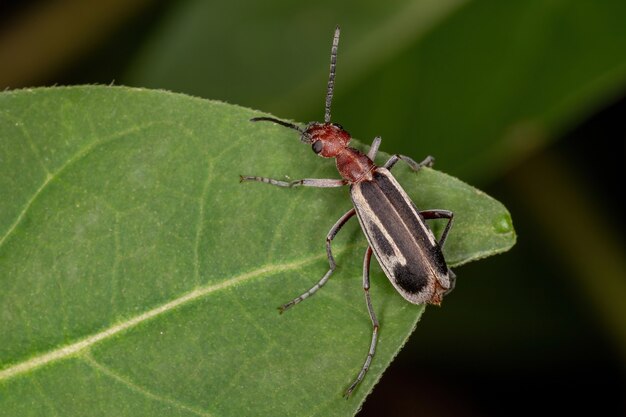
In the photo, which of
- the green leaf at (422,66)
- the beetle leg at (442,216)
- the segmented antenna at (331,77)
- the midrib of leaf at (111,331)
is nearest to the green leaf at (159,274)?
the midrib of leaf at (111,331)

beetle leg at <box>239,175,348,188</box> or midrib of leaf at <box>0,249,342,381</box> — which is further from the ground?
beetle leg at <box>239,175,348,188</box>

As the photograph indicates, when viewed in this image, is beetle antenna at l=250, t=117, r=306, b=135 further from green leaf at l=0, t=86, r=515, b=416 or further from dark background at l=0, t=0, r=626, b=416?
dark background at l=0, t=0, r=626, b=416

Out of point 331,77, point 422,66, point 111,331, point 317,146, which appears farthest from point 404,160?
point 111,331

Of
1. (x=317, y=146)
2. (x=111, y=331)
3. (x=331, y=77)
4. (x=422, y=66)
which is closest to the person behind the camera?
(x=111, y=331)

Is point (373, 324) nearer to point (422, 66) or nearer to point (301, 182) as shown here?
point (301, 182)

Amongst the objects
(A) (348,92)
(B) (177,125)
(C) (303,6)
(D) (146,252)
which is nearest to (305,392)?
(D) (146,252)

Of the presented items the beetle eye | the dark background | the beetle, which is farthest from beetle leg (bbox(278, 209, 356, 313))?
the dark background

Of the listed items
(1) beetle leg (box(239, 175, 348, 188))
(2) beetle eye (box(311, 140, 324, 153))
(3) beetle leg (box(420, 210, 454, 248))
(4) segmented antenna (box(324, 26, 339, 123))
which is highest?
(4) segmented antenna (box(324, 26, 339, 123))
